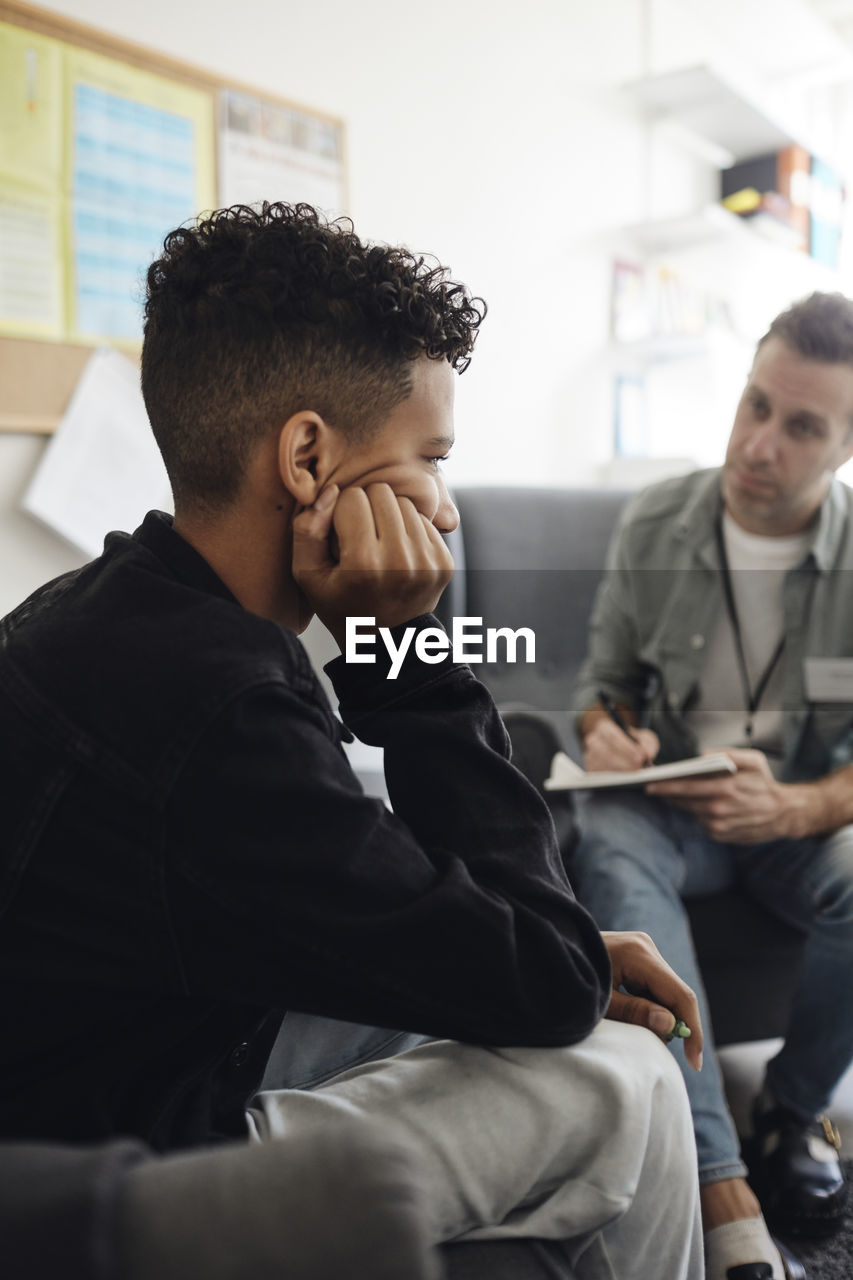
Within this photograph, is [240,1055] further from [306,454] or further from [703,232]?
[703,232]

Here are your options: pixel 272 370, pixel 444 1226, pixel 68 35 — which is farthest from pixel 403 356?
pixel 68 35

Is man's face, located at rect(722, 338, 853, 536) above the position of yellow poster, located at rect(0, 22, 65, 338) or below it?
below

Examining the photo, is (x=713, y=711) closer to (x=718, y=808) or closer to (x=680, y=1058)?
(x=718, y=808)

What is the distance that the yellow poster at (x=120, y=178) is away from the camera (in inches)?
69.9

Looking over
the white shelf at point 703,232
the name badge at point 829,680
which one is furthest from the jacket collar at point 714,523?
the white shelf at point 703,232

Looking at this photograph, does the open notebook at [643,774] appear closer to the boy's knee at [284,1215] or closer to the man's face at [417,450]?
the man's face at [417,450]

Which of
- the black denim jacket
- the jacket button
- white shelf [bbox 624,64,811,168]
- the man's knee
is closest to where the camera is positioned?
the black denim jacket

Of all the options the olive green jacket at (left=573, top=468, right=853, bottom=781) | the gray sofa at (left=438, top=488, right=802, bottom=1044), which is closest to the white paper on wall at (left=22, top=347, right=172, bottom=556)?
the gray sofa at (left=438, top=488, right=802, bottom=1044)

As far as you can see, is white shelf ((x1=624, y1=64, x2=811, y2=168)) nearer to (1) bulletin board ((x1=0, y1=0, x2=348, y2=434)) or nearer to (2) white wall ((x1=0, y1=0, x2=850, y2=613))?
(2) white wall ((x1=0, y1=0, x2=850, y2=613))

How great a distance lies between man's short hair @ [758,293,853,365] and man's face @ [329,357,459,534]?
103 cm

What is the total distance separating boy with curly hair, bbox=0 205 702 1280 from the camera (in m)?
0.63

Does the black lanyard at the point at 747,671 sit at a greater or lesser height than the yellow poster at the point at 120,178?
lesser

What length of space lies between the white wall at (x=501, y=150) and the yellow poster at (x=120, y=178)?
0.30 ft

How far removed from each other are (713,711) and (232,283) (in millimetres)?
1233
